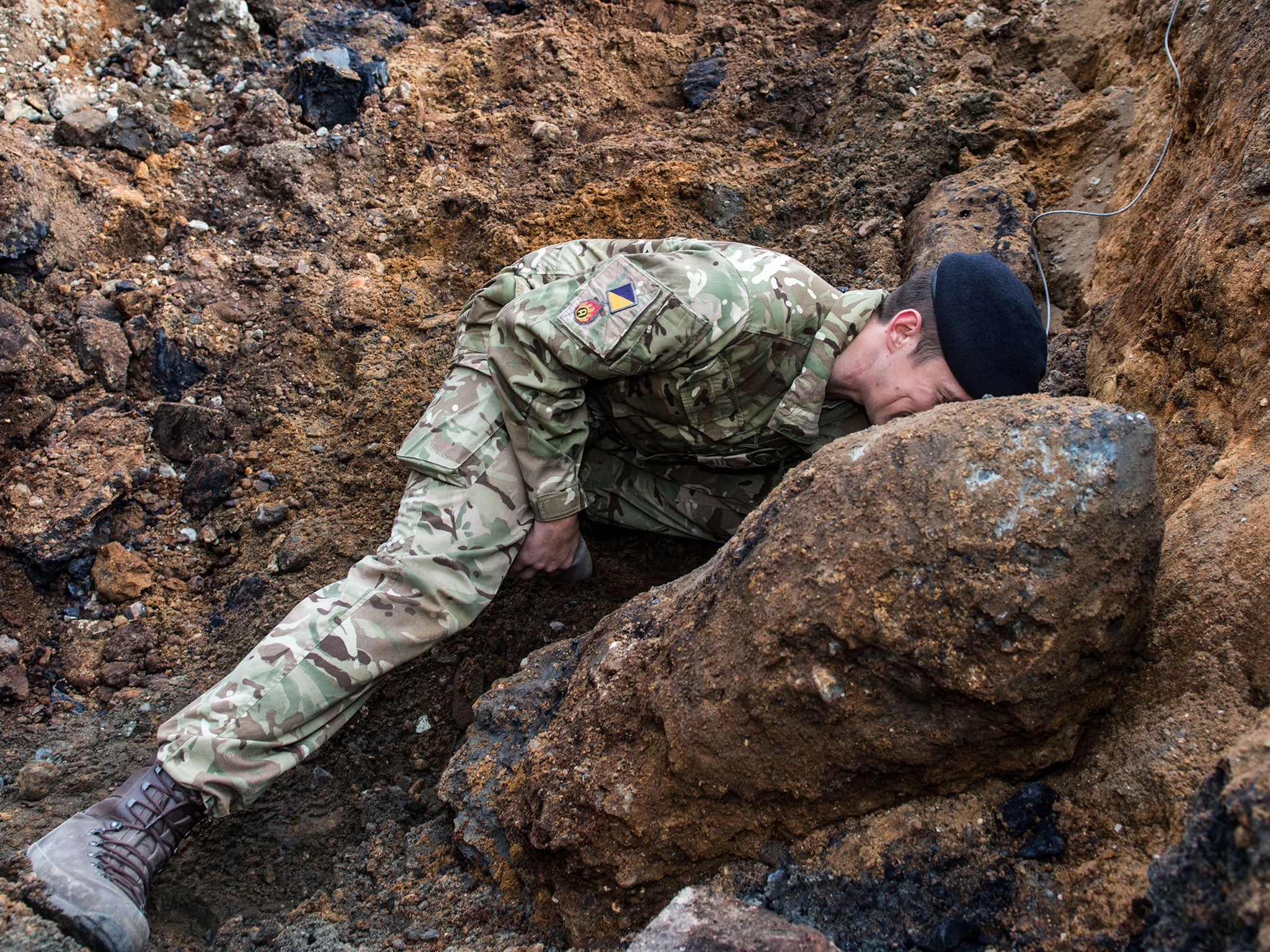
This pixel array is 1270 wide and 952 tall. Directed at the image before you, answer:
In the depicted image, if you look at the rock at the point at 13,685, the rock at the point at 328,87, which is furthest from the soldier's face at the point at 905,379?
the rock at the point at 328,87

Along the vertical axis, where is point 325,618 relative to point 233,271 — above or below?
below

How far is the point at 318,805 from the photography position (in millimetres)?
2055

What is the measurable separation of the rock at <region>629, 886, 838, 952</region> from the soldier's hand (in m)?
1.05

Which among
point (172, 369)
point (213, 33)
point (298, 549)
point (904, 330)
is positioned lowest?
point (298, 549)

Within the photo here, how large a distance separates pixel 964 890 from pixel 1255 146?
1.63 meters

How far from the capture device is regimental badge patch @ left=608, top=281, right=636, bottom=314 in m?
2.04

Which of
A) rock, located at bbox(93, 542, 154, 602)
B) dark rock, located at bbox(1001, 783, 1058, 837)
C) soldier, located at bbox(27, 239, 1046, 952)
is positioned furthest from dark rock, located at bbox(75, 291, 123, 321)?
dark rock, located at bbox(1001, 783, 1058, 837)

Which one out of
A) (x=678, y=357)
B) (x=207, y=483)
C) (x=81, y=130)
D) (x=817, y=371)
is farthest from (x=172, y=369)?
(x=817, y=371)

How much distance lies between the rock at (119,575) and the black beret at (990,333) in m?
2.34

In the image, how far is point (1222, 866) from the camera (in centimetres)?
92

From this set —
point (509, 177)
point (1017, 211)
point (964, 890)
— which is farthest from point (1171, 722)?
point (509, 177)

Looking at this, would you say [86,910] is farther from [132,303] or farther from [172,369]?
[132,303]

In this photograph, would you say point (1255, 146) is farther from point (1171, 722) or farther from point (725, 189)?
point (725, 189)

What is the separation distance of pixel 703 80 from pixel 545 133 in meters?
0.76
